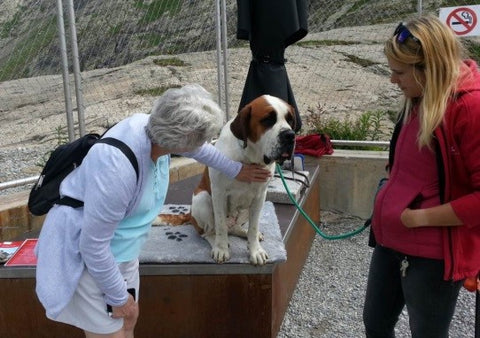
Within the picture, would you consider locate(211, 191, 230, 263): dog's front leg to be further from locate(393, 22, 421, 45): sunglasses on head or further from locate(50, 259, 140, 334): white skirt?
locate(393, 22, 421, 45): sunglasses on head

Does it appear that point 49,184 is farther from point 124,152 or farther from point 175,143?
point 175,143

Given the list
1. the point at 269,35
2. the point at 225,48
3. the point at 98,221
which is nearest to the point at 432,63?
the point at 98,221

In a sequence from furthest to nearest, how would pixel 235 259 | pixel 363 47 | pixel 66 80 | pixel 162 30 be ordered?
pixel 363 47
pixel 162 30
pixel 66 80
pixel 235 259

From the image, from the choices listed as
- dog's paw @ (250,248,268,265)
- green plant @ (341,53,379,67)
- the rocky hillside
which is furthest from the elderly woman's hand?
green plant @ (341,53,379,67)

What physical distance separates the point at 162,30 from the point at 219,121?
6391 mm

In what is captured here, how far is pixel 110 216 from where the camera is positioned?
1.76 metres

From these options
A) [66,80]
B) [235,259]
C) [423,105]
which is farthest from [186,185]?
[423,105]

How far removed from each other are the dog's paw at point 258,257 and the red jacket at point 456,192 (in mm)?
1096

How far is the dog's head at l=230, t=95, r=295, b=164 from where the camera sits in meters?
2.58

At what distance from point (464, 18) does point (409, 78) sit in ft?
13.8

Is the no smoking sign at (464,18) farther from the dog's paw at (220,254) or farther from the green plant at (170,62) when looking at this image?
the green plant at (170,62)

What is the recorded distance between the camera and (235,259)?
295 centimetres

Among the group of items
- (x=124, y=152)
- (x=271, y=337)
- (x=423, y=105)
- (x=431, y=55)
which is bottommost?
(x=271, y=337)

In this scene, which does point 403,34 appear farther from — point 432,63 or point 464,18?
point 464,18
